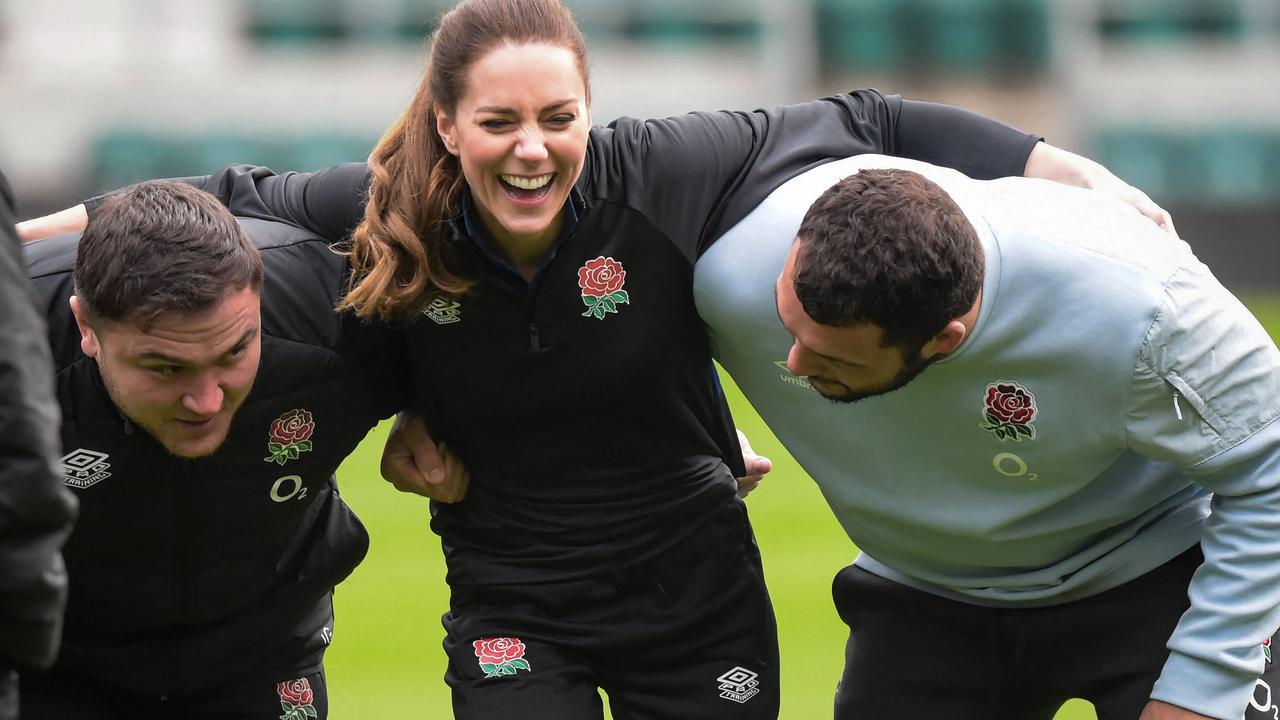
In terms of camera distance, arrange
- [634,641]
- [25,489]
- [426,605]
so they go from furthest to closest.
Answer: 1. [426,605]
2. [634,641]
3. [25,489]

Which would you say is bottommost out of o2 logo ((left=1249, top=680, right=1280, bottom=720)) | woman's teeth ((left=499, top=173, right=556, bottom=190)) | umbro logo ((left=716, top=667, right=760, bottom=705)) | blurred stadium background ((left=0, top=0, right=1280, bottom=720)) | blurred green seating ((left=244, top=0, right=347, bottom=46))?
blurred stadium background ((left=0, top=0, right=1280, bottom=720))

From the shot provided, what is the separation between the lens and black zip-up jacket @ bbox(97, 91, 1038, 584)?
155 inches

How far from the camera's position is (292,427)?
3.99 m

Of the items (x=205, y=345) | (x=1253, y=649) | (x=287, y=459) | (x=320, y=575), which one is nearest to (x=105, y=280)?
(x=205, y=345)

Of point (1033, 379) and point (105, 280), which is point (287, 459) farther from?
point (1033, 379)

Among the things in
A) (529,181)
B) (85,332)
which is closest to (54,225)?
(85,332)

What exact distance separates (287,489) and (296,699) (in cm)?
63

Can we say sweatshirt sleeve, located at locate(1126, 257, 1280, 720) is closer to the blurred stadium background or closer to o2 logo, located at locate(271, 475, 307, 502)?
o2 logo, located at locate(271, 475, 307, 502)

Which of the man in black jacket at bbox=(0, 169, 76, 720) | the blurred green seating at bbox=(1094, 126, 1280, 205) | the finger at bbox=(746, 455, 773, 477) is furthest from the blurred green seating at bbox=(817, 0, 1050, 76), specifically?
the man in black jacket at bbox=(0, 169, 76, 720)

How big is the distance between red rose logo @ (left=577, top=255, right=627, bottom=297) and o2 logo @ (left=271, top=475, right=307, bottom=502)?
0.83 metres

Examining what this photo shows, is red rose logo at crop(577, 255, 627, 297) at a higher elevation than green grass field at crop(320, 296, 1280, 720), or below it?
higher

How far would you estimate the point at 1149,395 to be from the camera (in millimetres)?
3484

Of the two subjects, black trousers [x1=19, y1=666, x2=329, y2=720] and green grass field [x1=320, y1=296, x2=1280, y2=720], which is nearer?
black trousers [x1=19, y1=666, x2=329, y2=720]

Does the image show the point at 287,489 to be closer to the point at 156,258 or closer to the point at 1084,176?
the point at 156,258
